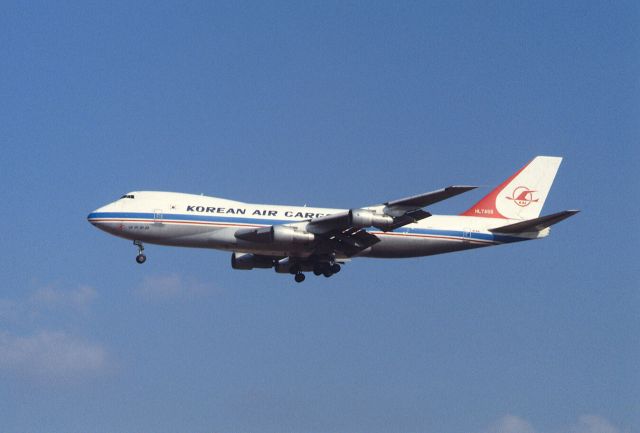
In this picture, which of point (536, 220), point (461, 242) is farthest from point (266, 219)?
point (536, 220)

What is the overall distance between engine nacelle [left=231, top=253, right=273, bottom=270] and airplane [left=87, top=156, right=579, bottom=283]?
0.20 feet

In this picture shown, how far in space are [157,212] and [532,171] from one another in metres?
23.4

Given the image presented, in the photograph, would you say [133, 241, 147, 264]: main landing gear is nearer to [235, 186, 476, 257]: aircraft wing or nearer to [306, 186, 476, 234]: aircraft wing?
[235, 186, 476, 257]: aircraft wing

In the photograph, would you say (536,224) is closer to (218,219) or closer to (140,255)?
(218,219)

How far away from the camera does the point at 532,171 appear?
2518 inches

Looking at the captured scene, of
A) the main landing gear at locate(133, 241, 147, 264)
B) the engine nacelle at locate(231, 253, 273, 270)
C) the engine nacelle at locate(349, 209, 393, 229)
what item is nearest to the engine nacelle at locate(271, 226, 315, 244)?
the engine nacelle at locate(349, 209, 393, 229)

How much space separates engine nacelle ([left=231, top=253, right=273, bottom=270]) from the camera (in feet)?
202

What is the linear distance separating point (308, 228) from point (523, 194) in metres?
15.2

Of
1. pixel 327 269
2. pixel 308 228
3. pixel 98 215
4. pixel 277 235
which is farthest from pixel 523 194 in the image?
pixel 98 215

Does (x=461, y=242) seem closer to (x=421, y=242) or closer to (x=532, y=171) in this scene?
(x=421, y=242)

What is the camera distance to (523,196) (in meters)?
63.2

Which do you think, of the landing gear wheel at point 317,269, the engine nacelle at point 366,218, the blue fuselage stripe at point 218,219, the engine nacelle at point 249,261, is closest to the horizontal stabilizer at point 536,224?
the blue fuselage stripe at point 218,219

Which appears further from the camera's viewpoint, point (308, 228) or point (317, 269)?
point (317, 269)

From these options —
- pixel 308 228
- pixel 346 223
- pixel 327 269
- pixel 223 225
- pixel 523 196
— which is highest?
pixel 523 196
